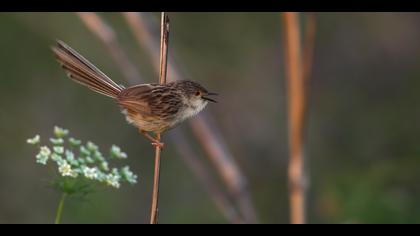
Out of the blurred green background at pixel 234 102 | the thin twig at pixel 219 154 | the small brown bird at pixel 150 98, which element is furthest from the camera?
the blurred green background at pixel 234 102

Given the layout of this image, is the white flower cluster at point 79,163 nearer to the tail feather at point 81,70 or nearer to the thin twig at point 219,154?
the tail feather at point 81,70

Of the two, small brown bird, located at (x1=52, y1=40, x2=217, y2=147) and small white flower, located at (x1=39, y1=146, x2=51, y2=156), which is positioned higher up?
small brown bird, located at (x1=52, y1=40, x2=217, y2=147)

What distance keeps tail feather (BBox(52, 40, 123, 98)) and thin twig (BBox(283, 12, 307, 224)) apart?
1385 mm

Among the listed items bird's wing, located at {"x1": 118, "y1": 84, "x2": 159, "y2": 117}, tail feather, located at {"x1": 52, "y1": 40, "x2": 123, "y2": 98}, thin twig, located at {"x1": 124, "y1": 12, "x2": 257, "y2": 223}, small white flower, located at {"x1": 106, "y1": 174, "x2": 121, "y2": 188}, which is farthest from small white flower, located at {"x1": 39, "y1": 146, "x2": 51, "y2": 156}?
thin twig, located at {"x1": 124, "y1": 12, "x2": 257, "y2": 223}

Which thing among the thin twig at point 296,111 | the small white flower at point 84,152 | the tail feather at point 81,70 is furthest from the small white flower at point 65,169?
the thin twig at point 296,111

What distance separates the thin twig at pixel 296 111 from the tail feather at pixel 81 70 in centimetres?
139

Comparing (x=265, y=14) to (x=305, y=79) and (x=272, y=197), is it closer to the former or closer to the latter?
(x=272, y=197)


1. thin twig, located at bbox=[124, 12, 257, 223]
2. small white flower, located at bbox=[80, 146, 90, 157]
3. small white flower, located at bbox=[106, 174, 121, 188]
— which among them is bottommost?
small white flower, located at bbox=[106, 174, 121, 188]

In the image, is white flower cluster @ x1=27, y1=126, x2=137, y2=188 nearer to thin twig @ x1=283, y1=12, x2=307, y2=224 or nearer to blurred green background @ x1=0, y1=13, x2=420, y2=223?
thin twig @ x1=283, y1=12, x2=307, y2=224

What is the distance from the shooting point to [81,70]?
4387mm

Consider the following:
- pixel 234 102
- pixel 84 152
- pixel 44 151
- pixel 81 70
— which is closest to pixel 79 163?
pixel 84 152

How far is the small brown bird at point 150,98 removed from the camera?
4453 mm

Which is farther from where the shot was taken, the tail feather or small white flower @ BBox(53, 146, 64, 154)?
the tail feather

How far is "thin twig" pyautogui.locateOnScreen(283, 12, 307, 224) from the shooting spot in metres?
5.24
